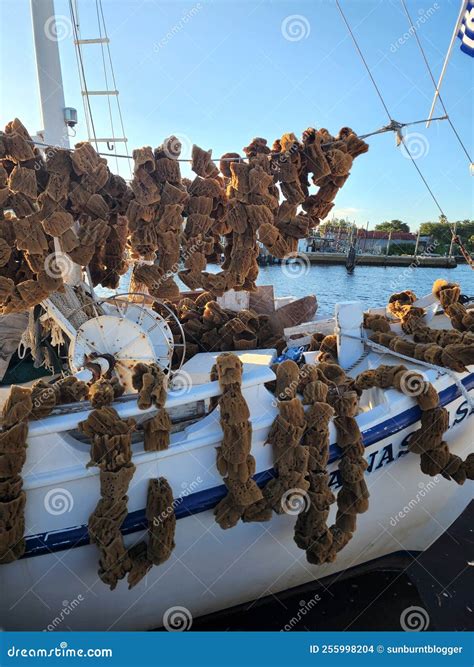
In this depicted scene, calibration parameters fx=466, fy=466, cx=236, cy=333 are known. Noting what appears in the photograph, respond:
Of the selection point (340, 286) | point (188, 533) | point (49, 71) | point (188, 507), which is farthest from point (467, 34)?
point (340, 286)

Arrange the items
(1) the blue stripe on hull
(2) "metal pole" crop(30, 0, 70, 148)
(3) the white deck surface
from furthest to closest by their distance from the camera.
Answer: (2) "metal pole" crop(30, 0, 70, 148) → (3) the white deck surface → (1) the blue stripe on hull

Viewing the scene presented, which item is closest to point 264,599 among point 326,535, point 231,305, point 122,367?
Result: point 326,535

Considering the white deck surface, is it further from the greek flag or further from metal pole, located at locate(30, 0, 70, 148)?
the greek flag

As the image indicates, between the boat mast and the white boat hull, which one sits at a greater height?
the boat mast

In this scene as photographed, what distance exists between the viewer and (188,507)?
126 inches

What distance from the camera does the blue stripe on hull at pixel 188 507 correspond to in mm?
2957

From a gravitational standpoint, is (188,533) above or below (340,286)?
above

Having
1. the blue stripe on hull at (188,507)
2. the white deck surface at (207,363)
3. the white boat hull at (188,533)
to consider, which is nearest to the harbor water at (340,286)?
the white deck surface at (207,363)

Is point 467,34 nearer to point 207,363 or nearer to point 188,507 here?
point 207,363

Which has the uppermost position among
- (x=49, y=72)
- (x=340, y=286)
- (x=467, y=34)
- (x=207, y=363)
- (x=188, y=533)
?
(x=467, y=34)

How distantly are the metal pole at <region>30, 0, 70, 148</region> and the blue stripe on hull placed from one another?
423 centimetres

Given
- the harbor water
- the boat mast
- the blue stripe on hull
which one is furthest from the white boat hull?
the harbor water

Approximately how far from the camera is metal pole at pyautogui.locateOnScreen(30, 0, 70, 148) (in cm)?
→ 525

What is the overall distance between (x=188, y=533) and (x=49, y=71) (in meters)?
5.22
